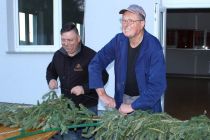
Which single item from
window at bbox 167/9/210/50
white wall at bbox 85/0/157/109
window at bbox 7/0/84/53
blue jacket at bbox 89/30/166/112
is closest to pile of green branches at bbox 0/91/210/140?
blue jacket at bbox 89/30/166/112

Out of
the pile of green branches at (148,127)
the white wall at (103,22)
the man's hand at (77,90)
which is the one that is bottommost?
the pile of green branches at (148,127)

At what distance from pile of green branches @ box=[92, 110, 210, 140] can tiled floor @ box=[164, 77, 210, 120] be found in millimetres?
3428

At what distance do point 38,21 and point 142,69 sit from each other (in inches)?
163

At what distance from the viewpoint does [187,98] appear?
1017 centimetres

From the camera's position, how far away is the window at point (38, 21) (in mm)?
6449

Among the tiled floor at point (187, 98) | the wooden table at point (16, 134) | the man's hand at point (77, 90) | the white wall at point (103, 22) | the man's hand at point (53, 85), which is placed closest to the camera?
the wooden table at point (16, 134)

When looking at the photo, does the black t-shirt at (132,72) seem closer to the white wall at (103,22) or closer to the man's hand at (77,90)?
the man's hand at (77,90)

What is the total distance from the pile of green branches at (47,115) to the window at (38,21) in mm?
3238

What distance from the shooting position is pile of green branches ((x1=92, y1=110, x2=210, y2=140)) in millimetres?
2543

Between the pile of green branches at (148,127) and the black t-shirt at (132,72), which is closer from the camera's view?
the pile of green branches at (148,127)

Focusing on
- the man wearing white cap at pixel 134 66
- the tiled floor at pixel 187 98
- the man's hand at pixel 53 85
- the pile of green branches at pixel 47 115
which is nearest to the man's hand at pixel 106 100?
the man wearing white cap at pixel 134 66

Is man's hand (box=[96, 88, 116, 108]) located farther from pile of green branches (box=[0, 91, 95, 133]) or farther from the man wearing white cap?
pile of green branches (box=[0, 91, 95, 133])

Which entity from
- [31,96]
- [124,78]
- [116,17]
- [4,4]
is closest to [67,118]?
[124,78]

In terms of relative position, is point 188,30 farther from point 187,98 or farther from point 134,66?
point 134,66
